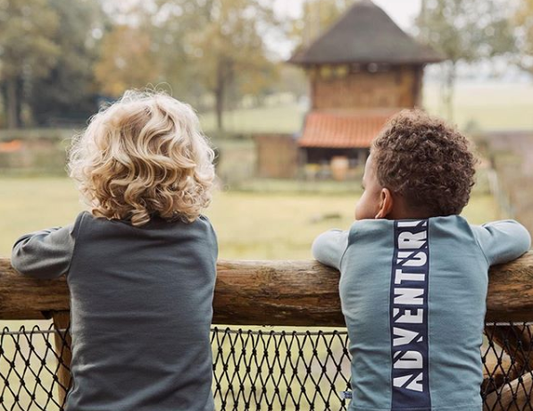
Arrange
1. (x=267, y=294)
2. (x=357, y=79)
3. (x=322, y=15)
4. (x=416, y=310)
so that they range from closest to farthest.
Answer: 1. (x=416, y=310)
2. (x=267, y=294)
3. (x=357, y=79)
4. (x=322, y=15)

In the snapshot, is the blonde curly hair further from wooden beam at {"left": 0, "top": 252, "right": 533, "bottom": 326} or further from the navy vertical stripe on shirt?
the navy vertical stripe on shirt

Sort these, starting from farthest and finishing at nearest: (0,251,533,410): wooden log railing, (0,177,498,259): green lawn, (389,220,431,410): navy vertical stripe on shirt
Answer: (0,177,498,259): green lawn, (0,251,533,410): wooden log railing, (389,220,431,410): navy vertical stripe on shirt

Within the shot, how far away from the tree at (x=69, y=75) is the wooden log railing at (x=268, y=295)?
141 feet

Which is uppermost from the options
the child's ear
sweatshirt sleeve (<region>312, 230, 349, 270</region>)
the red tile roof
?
the child's ear

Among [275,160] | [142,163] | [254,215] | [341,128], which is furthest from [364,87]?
[142,163]

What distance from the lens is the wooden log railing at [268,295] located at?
1897 millimetres

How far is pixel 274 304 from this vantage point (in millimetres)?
1920

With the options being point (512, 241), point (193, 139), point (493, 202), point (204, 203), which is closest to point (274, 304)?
point (204, 203)

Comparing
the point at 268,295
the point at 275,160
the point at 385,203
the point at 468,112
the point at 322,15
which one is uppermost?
the point at 322,15

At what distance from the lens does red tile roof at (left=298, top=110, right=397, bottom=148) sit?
25.7 m

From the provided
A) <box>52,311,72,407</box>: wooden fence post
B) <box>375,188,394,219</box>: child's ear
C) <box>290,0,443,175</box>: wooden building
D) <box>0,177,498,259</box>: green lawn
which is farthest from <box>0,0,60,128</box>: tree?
<box>375,188,394,219</box>: child's ear

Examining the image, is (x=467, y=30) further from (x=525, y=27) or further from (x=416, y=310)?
(x=416, y=310)

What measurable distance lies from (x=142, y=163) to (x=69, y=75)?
44.1m

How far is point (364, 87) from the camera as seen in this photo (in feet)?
89.7
